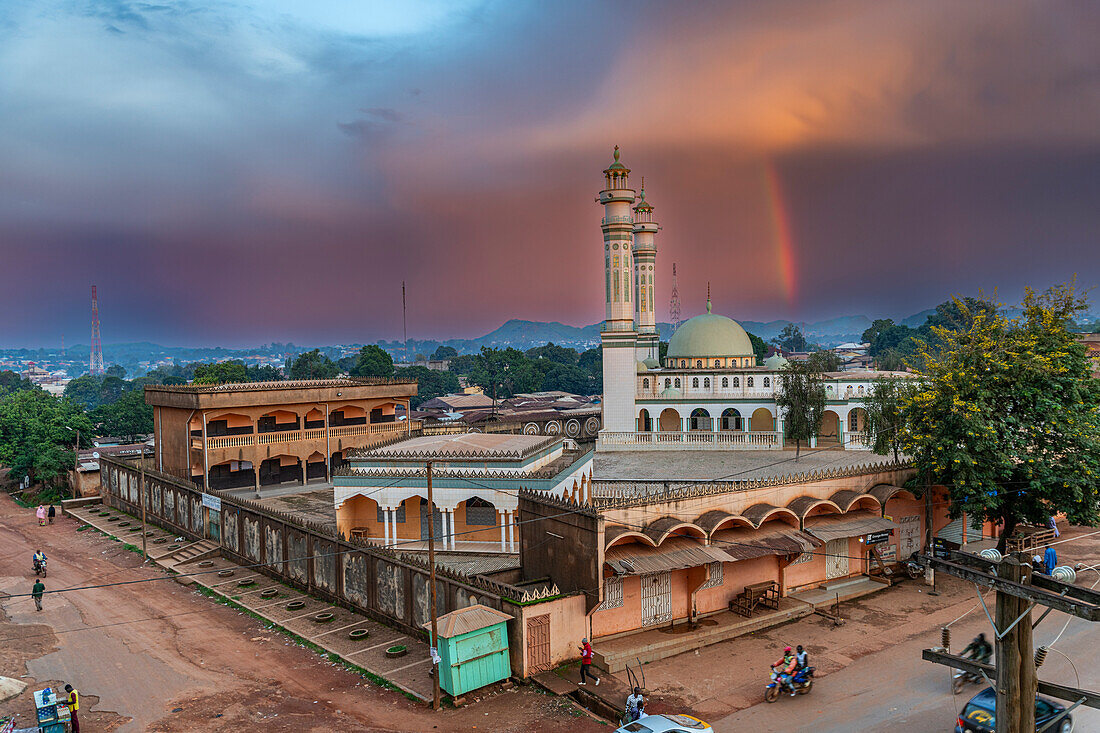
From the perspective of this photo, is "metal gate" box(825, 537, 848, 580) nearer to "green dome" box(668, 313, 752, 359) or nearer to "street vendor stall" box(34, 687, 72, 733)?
"street vendor stall" box(34, 687, 72, 733)

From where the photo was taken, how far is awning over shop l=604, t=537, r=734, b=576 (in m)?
17.3

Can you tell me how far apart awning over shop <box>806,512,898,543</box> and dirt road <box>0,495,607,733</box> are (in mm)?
10158

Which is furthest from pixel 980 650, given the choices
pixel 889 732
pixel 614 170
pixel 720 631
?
pixel 614 170

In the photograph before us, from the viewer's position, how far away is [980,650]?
614 inches

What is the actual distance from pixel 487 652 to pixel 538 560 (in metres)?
3.34

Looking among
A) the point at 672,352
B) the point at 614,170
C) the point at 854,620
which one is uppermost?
the point at 614,170

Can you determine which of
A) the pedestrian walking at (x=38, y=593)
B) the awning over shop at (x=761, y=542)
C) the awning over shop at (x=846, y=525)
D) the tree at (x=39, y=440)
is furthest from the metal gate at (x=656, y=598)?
the tree at (x=39, y=440)

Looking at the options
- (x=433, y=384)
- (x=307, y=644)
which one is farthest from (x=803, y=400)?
(x=433, y=384)

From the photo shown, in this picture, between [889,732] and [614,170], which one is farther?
[614,170]

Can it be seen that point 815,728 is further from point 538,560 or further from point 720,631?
point 538,560

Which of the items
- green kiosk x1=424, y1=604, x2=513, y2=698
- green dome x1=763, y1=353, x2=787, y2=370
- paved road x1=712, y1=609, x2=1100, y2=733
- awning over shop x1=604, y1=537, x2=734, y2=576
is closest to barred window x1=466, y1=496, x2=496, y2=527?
awning over shop x1=604, y1=537, x2=734, y2=576

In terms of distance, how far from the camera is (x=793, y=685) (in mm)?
15281

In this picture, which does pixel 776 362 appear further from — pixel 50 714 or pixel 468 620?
pixel 50 714

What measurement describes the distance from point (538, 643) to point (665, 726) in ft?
13.9
